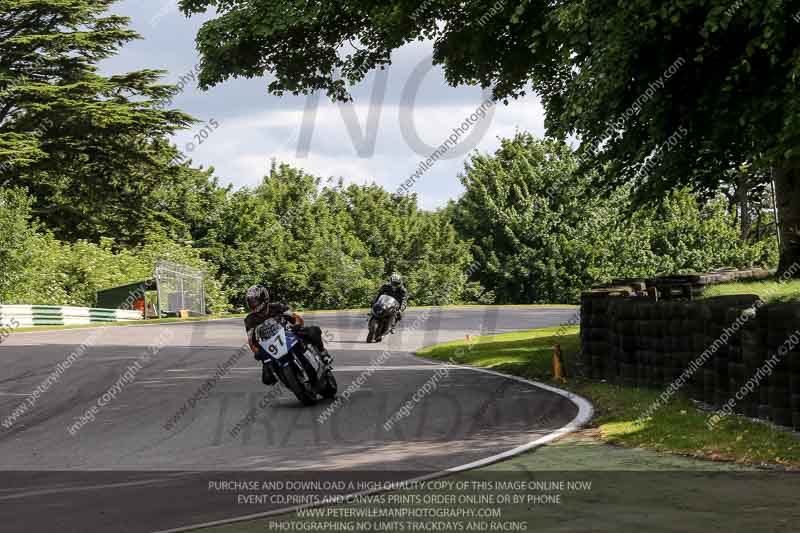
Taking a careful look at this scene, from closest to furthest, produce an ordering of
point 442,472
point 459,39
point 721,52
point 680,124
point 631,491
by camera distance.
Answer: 1. point 631,491
2. point 442,472
3. point 721,52
4. point 680,124
5. point 459,39

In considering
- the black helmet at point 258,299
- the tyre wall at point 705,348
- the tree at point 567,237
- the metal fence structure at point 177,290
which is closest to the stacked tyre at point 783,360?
the tyre wall at point 705,348

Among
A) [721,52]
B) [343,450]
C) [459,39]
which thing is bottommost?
[343,450]

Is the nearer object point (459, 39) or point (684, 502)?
point (684, 502)

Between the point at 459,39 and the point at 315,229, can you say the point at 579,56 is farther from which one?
the point at 315,229

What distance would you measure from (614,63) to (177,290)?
3596 centimetres

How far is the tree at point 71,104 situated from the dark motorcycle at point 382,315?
81.3 ft

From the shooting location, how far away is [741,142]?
1514cm

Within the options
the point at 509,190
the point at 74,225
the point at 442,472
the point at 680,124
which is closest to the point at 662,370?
the point at 680,124

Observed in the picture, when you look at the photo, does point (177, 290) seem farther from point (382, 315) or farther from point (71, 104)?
point (382, 315)

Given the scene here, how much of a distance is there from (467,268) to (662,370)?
5562 centimetres

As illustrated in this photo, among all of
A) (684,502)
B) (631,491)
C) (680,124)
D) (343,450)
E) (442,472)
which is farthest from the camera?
(680,124)

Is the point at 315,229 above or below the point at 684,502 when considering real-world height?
above

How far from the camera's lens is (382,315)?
25.4 m

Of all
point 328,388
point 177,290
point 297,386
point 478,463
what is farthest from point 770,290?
point 177,290
